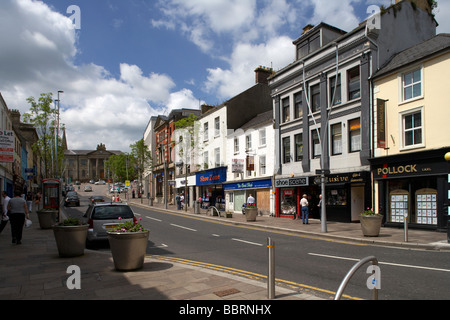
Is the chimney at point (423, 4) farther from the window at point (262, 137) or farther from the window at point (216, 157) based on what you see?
the window at point (216, 157)

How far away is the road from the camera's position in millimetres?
6427

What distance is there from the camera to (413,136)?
17.2 metres

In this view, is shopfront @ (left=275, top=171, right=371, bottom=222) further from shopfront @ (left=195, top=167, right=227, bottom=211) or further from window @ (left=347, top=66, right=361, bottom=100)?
shopfront @ (left=195, top=167, right=227, bottom=211)

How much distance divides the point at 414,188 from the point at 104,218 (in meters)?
15.1

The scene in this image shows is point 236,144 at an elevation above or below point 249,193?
above

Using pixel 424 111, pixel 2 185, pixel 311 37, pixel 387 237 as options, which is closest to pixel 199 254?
pixel 387 237

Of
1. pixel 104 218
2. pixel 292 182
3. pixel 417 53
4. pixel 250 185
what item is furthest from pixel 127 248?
pixel 250 185

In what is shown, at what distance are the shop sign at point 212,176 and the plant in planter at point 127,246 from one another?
26.4 metres

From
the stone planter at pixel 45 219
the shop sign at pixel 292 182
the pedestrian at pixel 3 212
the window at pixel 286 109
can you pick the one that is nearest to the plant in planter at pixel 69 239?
the pedestrian at pixel 3 212

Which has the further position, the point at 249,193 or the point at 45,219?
the point at 249,193

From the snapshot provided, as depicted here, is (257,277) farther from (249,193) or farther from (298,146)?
(249,193)

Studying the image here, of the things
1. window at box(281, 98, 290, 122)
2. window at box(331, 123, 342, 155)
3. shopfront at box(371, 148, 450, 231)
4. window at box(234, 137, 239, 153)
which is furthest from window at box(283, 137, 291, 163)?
shopfront at box(371, 148, 450, 231)

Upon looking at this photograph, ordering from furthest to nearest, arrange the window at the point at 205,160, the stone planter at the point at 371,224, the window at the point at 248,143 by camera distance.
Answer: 1. the window at the point at 205,160
2. the window at the point at 248,143
3. the stone planter at the point at 371,224

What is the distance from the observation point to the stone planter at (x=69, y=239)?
9.12 m
